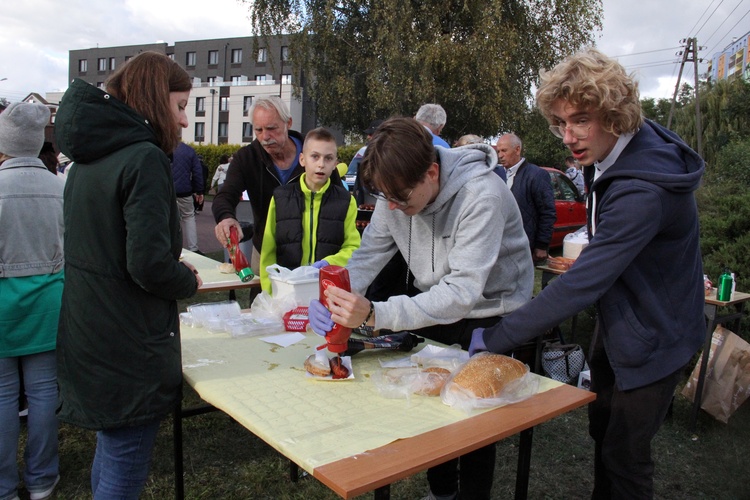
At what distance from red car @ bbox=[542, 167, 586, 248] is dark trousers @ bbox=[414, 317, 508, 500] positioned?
728cm

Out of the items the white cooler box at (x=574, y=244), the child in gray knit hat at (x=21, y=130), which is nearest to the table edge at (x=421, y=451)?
the child in gray knit hat at (x=21, y=130)

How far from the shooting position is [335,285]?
164 centimetres

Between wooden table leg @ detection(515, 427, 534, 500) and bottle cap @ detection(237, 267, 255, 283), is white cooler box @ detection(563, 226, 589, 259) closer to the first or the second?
bottle cap @ detection(237, 267, 255, 283)

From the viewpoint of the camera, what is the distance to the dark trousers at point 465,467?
183 cm

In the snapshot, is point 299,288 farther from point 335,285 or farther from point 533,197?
point 533,197

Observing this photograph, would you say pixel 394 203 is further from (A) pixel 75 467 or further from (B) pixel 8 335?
(A) pixel 75 467

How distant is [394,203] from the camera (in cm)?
179

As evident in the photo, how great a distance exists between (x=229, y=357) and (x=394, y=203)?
779mm

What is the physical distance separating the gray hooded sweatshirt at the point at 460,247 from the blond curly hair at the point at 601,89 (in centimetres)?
37

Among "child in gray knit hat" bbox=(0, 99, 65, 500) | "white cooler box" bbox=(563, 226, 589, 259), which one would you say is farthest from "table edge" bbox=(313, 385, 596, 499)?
"white cooler box" bbox=(563, 226, 589, 259)

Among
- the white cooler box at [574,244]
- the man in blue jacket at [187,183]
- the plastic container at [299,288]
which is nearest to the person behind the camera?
the plastic container at [299,288]

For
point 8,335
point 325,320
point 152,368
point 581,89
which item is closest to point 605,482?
point 325,320

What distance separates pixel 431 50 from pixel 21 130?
12.7 m

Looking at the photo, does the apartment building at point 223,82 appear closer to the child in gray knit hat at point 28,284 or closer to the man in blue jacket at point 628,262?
the child in gray knit hat at point 28,284
